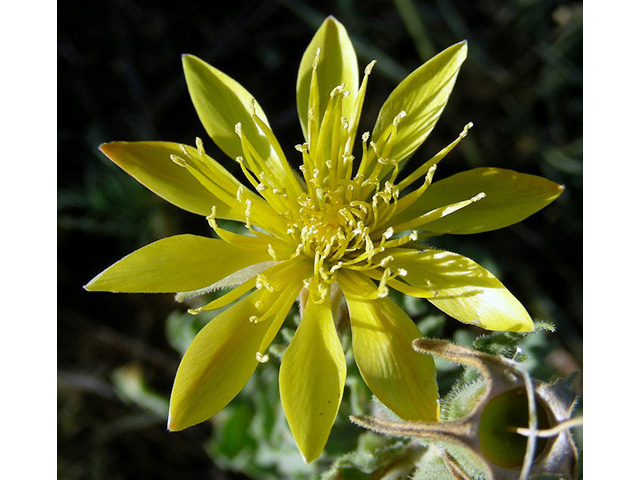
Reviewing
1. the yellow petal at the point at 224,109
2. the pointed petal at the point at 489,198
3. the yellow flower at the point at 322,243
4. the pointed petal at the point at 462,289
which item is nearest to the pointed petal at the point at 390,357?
the yellow flower at the point at 322,243

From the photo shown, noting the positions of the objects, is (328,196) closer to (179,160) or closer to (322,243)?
(322,243)

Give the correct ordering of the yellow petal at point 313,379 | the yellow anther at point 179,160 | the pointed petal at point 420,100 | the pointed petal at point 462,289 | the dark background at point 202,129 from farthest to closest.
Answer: the dark background at point 202,129 → the pointed petal at point 420,100 → the yellow anther at point 179,160 → the pointed petal at point 462,289 → the yellow petal at point 313,379

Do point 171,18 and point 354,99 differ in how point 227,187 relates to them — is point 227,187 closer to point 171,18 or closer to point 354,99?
point 354,99

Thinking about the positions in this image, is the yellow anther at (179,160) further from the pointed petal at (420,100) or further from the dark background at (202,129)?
the dark background at (202,129)

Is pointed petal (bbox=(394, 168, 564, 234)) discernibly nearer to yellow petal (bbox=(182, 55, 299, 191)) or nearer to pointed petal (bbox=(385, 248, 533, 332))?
pointed petal (bbox=(385, 248, 533, 332))

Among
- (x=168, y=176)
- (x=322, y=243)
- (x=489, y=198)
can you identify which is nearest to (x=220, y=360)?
(x=322, y=243)
